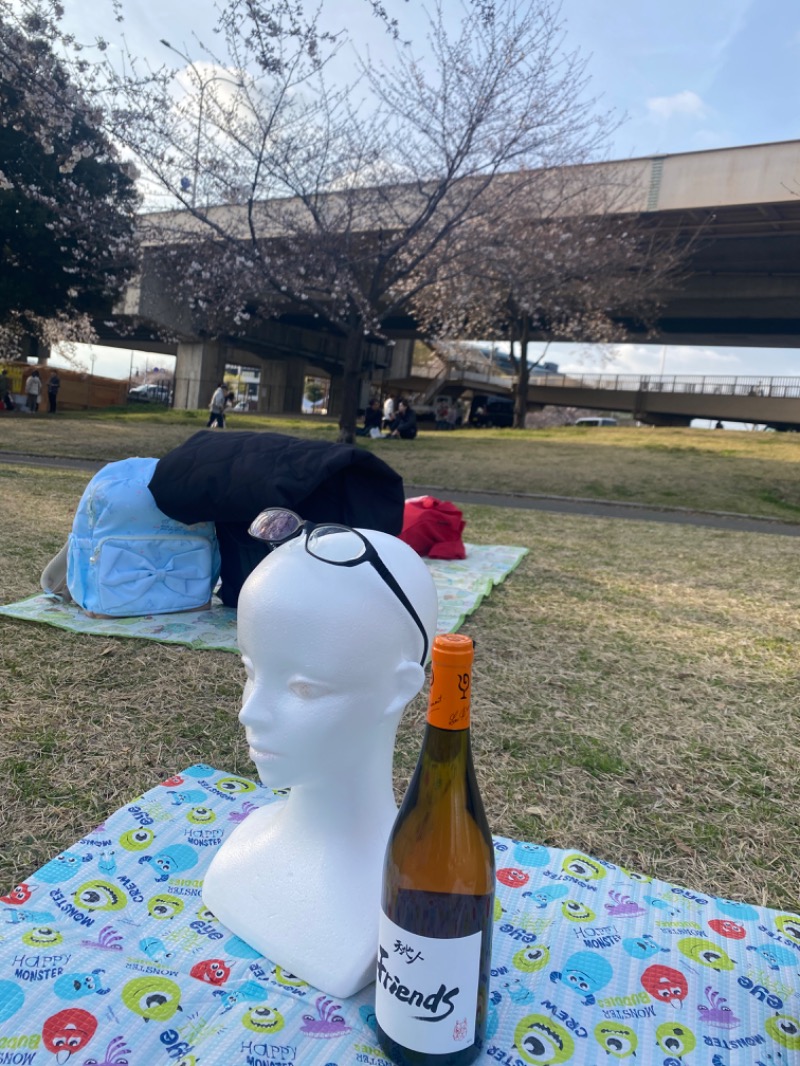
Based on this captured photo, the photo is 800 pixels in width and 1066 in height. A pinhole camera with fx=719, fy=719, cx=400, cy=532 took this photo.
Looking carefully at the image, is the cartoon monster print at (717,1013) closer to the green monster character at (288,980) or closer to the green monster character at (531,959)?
the green monster character at (531,959)

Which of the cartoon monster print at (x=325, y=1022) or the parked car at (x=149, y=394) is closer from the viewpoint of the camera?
the cartoon monster print at (x=325, y=1022)

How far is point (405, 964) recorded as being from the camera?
1.11m

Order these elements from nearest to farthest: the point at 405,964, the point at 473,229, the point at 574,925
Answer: the point at 405,964 → the point at 574,925 → the point at 473,229

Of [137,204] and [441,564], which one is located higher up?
[137,204]

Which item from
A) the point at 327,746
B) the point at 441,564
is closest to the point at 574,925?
the point at 327,746

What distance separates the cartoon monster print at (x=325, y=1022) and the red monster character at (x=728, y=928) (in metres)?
0.90

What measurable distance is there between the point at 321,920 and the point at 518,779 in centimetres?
114

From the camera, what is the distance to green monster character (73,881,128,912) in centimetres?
159

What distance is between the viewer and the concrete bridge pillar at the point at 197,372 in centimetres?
2706

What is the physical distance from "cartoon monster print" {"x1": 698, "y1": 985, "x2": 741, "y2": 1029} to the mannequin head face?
849 millimetres

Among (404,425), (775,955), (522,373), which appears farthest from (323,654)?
(522,373)

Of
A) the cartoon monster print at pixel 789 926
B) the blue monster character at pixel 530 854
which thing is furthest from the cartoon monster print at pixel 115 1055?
the cartoon monster print at pixel 789 926

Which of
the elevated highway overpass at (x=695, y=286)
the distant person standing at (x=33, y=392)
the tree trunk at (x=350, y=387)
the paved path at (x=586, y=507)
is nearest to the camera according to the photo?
the paved path at (x=586, y=507)

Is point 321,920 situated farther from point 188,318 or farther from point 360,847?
point 188,318
